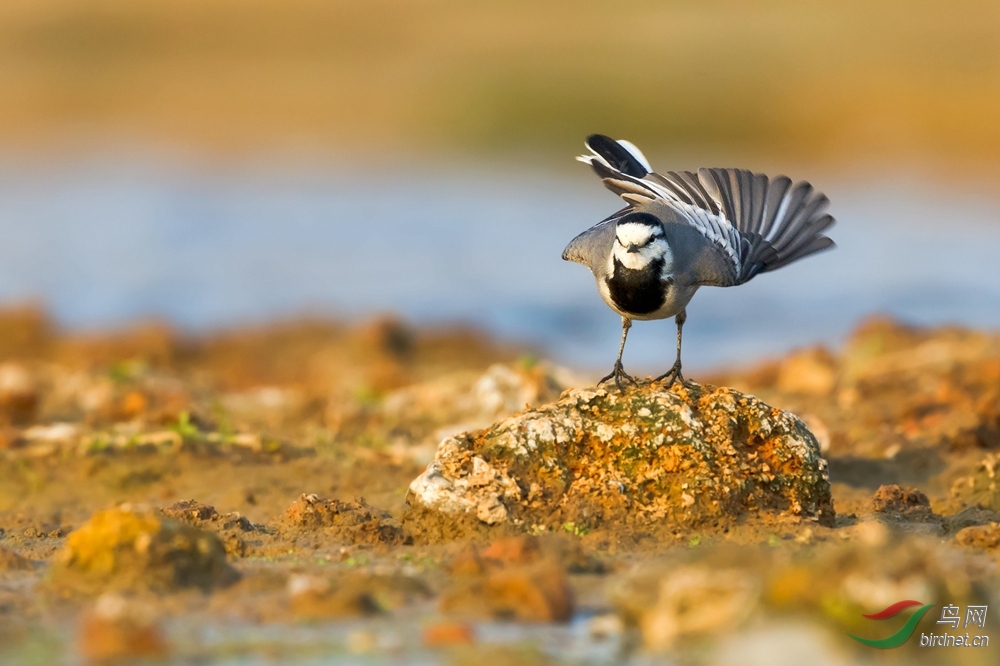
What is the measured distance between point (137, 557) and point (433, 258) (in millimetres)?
13068

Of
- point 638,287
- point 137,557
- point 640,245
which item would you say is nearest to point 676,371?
point 638,287

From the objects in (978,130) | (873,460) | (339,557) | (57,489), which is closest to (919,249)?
(978,130)

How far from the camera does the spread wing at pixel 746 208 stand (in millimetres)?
6656

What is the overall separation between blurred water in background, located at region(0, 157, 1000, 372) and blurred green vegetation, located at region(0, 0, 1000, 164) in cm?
313

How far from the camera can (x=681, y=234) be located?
20.7ft

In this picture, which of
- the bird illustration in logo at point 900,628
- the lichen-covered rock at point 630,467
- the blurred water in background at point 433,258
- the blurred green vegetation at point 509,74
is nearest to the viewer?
the bird illustration in logo at point 900,628

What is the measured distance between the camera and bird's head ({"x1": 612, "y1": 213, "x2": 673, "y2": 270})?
600cm

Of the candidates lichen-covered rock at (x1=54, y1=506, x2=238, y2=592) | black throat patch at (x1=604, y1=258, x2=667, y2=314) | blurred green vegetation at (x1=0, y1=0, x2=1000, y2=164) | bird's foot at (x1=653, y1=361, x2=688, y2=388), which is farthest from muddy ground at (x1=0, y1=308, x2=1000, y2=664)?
blurred green vegetation at (x1=0, y1=0, x2=1000, y2=164)

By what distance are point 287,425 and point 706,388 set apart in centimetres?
395

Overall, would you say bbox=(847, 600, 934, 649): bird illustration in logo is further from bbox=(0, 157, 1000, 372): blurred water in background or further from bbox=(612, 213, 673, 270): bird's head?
bbox=(0, 157, 1000, 372): blurred water in background

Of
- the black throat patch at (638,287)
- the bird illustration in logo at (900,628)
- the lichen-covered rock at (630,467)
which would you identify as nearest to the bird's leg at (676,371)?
the black throat patch at (638,287)

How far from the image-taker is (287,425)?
900 centimetres

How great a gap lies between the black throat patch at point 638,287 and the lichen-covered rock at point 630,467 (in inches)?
23.6

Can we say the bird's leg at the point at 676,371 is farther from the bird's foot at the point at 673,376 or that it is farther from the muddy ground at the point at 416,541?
the muddy ground at the point at 416,541
